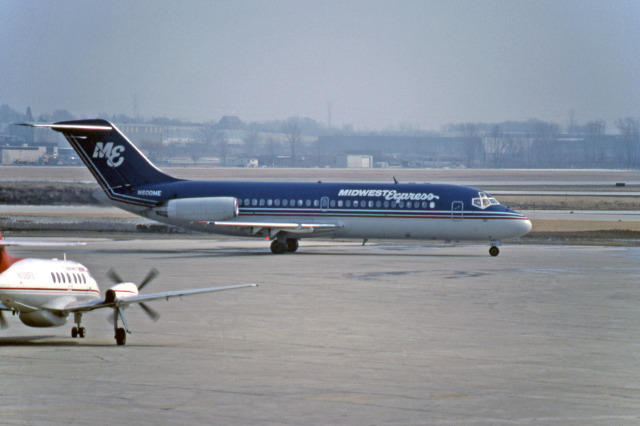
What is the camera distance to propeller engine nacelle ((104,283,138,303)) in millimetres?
20016

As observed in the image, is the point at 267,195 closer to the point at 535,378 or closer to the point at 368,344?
the point at 368,344

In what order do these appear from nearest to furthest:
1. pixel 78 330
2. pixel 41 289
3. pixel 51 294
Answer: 1. pixel 41 289
2. pixel 51 294
3. pixel 78 330

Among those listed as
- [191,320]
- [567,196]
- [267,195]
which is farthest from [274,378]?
[567,196]

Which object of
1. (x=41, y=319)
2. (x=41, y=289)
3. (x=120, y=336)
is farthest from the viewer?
(x=120, y=336)

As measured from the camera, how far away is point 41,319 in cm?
2022

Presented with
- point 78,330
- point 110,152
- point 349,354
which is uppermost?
point 110,152

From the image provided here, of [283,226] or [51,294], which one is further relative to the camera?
[283,226]

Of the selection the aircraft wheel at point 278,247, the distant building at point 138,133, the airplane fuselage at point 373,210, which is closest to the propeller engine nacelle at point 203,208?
the airplane fuselage at point 373,210

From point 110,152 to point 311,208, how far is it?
11.0 metres

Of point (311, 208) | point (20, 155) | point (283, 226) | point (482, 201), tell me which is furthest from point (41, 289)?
point (20, 155)

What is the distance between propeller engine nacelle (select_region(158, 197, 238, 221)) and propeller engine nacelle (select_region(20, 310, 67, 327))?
2753 cm

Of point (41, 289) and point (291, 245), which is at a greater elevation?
point (41, 289)

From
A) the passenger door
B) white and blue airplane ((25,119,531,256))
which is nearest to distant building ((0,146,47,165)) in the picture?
white and blue airplane ((25,119,531,256))

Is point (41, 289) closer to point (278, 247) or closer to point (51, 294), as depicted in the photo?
point (51, 294)
